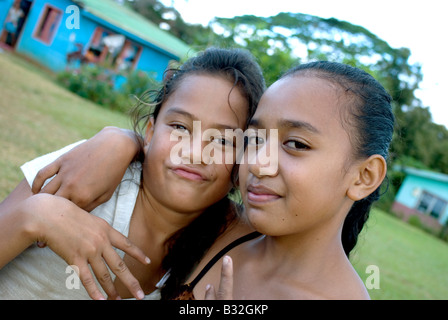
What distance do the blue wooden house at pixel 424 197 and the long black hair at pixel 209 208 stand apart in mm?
23247

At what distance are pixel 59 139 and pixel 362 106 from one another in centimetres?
613

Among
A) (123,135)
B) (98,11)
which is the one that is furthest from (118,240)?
(98,11)

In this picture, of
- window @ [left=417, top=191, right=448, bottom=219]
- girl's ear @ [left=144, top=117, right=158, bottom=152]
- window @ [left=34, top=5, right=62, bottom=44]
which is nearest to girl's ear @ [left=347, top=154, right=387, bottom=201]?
girl's ear @ [left=144, top=117, right=158, bottom=152]

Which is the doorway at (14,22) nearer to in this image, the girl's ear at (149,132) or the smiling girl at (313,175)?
the girl's ear at (149,132)

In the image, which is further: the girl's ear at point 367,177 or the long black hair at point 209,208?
the long black hair at point 209,208

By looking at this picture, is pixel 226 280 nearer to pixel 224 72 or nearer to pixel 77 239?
pixel 77 239

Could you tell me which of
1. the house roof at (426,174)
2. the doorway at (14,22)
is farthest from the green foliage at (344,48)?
the doorway at (14,22)

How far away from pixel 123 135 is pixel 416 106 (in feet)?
96.5

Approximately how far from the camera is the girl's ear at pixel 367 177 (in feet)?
5.35

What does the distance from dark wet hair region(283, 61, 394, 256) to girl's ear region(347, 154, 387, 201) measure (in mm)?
35

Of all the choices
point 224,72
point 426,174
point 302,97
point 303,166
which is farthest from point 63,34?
point 426,174

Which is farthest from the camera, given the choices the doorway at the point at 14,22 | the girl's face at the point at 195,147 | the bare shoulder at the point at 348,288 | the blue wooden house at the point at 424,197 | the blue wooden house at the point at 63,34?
the blue wooden house at the point at 424,197

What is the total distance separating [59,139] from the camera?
6.89 m
